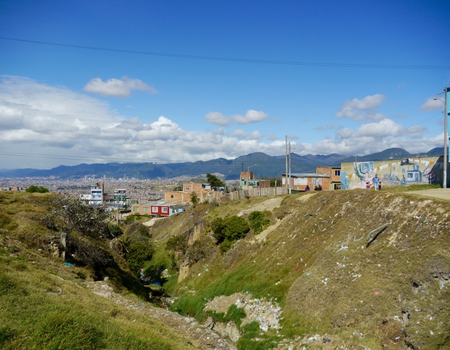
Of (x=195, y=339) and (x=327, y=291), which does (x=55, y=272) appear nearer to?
(x=195, y=339)

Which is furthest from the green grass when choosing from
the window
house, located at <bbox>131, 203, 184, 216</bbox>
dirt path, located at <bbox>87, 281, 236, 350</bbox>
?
house, located at <bbox>131, 203, 184, 216</bbox>

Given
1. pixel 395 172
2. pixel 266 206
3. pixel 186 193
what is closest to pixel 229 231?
pixel 266 206

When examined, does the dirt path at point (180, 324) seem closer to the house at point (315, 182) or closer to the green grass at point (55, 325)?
the green grass at point (55, 325)

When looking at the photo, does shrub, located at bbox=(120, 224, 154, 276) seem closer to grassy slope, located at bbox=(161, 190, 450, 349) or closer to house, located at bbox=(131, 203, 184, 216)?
grassy slope, located at bbox=(161, 190, 450, 349)

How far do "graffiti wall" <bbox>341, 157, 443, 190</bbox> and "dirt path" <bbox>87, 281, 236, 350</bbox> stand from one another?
29472 millimetres

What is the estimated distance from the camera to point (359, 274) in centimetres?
1508

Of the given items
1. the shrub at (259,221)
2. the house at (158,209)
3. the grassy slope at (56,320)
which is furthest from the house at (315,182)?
the grassy slope at (56,320)

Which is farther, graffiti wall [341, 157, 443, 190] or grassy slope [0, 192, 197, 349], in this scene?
graffiti wall [341, 157, 443, 190]

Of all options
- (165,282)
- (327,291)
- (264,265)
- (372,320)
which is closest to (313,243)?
(264,265)

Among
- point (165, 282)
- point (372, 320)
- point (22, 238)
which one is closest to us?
point (372, 320)

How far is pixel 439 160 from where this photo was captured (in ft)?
112

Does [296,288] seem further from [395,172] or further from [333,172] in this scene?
[333,172]

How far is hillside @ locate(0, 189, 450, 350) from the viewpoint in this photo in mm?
9336

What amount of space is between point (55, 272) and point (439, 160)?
36.3 meters
